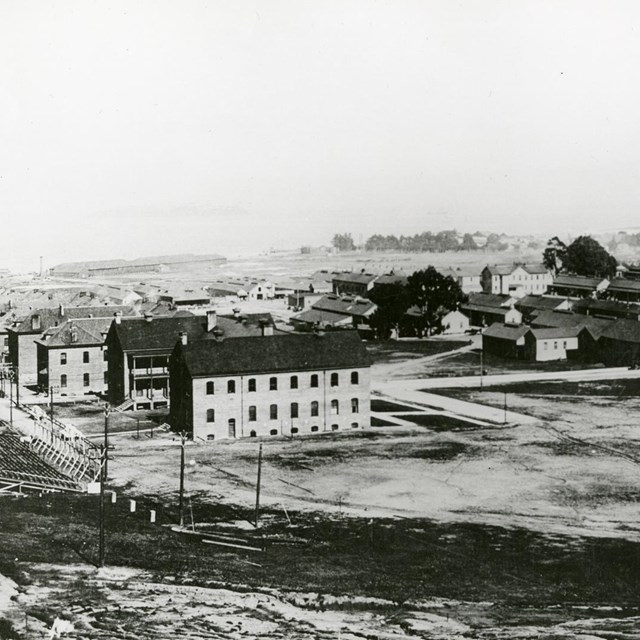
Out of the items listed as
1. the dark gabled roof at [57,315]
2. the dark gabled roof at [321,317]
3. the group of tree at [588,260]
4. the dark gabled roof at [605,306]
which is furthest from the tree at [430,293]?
the group of tree at [588,260]

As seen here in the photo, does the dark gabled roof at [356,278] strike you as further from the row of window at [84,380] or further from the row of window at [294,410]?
the row of window at [294,410]

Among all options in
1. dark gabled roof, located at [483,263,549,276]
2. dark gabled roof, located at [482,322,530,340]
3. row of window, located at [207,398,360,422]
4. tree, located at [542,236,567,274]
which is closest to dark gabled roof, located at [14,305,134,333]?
row of window, located at [207,398,360,422]

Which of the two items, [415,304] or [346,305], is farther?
[346,305]

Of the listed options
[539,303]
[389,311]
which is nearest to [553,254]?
[539,303]

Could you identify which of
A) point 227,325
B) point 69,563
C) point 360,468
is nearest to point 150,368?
point 227,325

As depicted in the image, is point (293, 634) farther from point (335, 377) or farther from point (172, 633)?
point (335, 377)

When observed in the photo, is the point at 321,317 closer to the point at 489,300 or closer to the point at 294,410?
the point at 489,300
